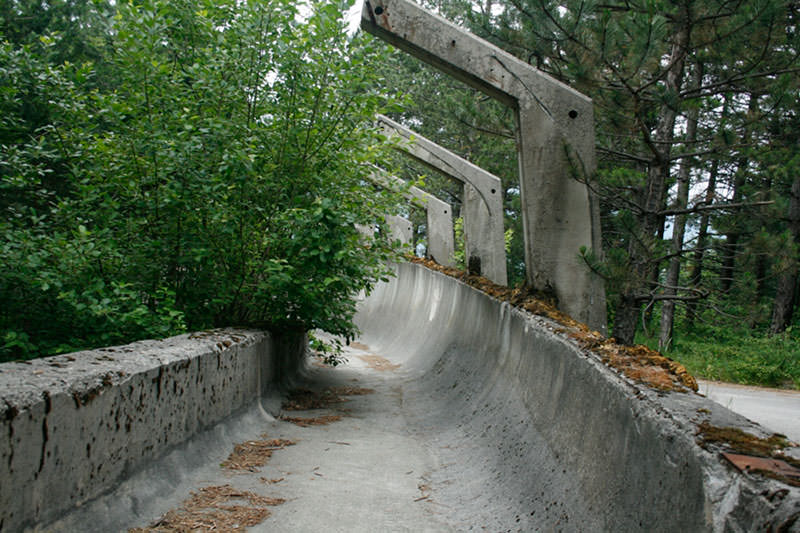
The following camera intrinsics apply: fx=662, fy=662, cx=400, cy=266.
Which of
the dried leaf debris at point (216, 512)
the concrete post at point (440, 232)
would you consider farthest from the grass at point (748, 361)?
the dried leaf debris at point (216, 512)

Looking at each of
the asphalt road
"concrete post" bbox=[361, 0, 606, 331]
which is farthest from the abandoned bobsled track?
the asphalt road

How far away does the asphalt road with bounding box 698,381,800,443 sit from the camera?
25.0 feet

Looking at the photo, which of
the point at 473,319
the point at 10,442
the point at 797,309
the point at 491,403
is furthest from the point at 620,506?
the point at 797,309

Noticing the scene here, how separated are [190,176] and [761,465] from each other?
5712 mm

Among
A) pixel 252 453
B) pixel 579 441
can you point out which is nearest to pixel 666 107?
pixel 579 441

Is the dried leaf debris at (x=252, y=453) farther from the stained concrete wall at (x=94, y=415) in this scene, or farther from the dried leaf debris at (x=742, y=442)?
the dried leaf debris at (x=742, y=442)

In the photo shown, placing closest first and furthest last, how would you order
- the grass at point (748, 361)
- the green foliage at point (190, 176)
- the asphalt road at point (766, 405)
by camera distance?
the green foliage at point (190, 176)
the asphalt road at point (766, 405)
the grass at point (748, 361)

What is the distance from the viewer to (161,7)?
639cm

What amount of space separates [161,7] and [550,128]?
13.6 feet

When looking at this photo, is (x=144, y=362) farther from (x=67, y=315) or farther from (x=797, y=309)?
(x=797, y=309)

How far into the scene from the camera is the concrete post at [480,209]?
14859mm

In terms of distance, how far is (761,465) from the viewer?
2.12m

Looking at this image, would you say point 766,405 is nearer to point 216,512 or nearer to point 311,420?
point 311,420

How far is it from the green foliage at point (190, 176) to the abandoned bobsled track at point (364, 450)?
1.03 metres
